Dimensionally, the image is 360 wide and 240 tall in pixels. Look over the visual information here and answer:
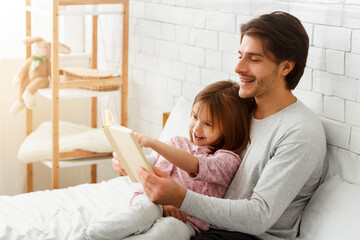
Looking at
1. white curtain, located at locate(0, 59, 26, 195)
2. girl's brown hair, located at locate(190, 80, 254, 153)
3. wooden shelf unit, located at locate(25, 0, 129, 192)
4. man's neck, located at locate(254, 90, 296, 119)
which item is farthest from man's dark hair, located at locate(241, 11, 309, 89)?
white curtain, located at locate(0, 59, 26, 195)

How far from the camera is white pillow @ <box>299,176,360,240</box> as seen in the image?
1628mm

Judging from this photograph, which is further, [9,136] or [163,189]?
[9,136]

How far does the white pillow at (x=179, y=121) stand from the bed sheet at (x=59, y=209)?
0.85ft

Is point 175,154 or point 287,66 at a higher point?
point 287,66

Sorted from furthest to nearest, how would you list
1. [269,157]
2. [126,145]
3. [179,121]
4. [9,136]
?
[9,136] < [179,121] < [269,157] < [126,145]

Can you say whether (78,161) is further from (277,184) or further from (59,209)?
(277,184)

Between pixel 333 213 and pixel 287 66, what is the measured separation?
1.52 ft

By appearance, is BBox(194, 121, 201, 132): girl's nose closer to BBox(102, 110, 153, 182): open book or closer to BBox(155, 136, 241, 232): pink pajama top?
BBox(155, 136, 241, 232): pink pajama top

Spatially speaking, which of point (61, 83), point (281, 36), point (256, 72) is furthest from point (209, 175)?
point (61, 83)

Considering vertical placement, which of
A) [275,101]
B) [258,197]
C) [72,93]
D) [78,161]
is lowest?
[78,161]

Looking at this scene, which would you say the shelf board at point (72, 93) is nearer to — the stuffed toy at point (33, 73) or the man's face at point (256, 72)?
the stuffed toy at point (33, 73)

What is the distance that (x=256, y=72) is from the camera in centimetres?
175

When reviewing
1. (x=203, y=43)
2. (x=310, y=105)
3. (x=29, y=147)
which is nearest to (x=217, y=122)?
(x=310, y=105)

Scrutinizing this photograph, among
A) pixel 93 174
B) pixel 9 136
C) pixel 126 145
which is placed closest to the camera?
pixel 126 145
